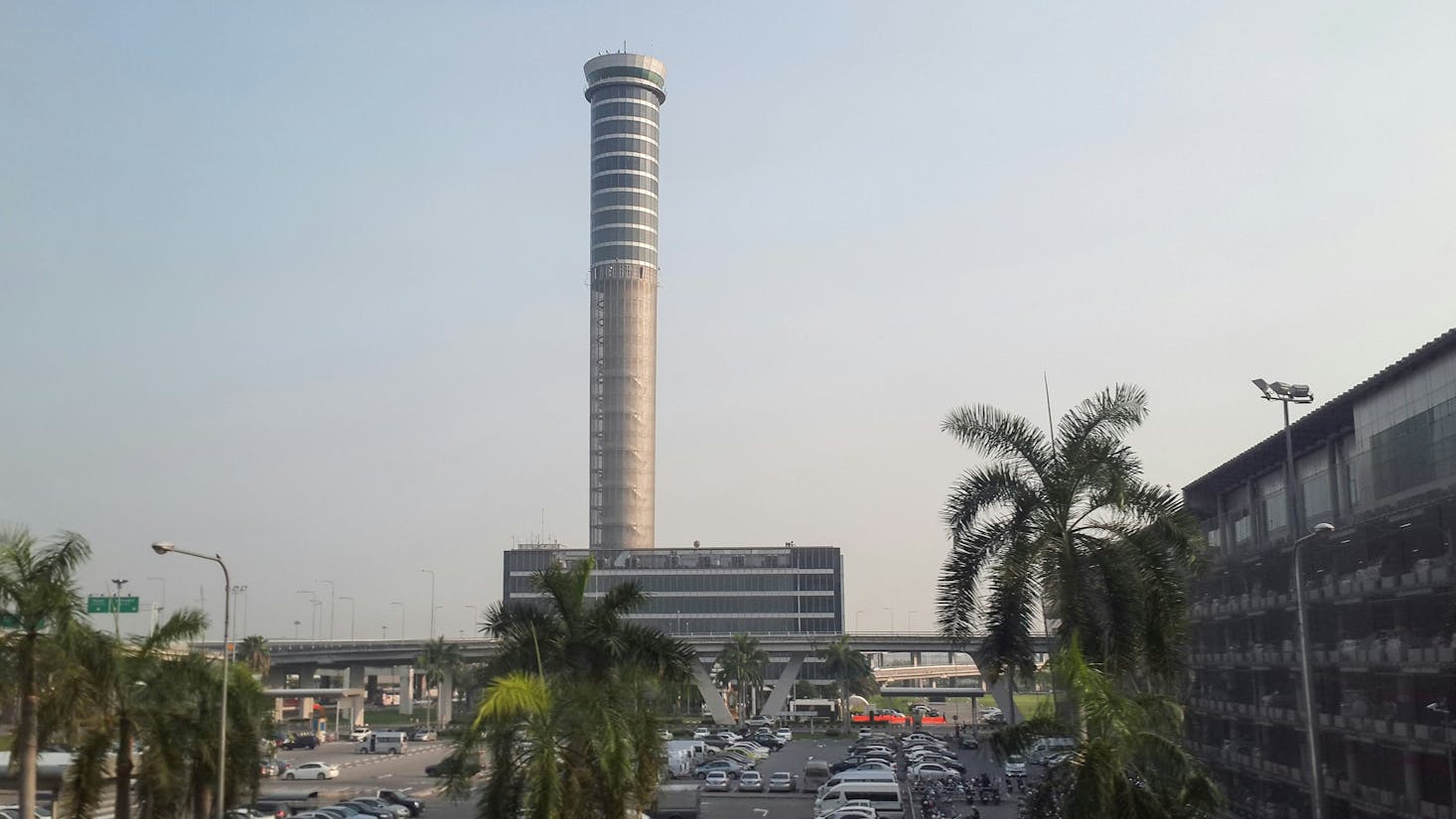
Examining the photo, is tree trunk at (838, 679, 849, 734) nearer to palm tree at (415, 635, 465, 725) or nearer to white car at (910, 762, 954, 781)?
palm tree at (415, 635, 465, 725)

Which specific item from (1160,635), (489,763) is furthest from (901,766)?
(489,763)

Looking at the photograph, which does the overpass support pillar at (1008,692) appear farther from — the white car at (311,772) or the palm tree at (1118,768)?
the white car at (311,772)

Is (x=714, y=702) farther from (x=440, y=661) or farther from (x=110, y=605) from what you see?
(x=110, y=605)

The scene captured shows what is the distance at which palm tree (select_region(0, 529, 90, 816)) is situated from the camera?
30297 mm

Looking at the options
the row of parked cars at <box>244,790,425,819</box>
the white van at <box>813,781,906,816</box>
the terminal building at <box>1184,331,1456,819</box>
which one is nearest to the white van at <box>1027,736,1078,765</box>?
the terminal building at <box>1184,331,1456,819</box>

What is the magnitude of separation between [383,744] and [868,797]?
62.9m

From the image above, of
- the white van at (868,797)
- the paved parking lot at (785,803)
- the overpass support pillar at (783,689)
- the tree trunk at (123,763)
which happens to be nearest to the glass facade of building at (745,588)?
the overpass support pillar at (783,689)

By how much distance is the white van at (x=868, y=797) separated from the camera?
2470 inches

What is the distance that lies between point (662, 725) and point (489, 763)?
15.8ft

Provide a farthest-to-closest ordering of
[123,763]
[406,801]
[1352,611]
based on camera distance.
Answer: [406,801] < [1352,611] < [123,763]

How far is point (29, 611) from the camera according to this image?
99.5 feet

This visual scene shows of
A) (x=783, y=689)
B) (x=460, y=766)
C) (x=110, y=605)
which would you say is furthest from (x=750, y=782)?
(x=783, y=689)

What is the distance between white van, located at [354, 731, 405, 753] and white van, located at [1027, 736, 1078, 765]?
9443 cm

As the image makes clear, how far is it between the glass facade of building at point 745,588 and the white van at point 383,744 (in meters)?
61.0
